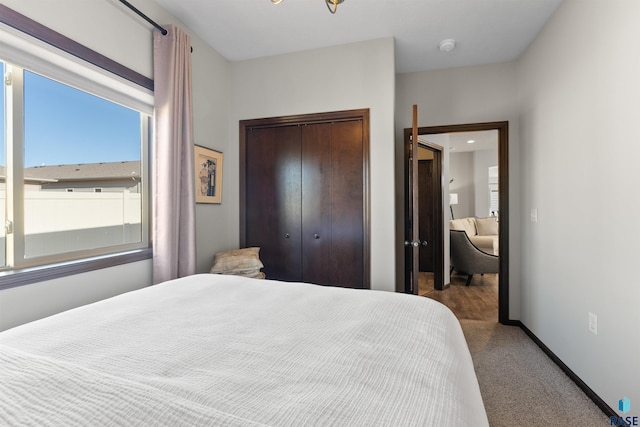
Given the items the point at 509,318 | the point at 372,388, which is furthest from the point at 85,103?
the point at 509,318

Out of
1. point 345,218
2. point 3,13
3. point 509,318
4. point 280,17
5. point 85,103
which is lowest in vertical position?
point 509,318

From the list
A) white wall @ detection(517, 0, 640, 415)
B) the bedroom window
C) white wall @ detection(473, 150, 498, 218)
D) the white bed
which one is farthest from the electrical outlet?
white wall @ detection(473, 150, 498, 218)

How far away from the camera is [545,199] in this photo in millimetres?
2445

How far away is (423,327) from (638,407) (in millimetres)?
1367

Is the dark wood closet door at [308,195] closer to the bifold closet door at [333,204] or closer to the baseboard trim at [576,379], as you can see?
the bifold closet door at [333,204]

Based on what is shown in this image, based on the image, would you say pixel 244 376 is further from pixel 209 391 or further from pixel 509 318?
pixel 509 318

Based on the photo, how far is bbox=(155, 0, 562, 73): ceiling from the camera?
7.25ft

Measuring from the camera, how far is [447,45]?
8.84 ft

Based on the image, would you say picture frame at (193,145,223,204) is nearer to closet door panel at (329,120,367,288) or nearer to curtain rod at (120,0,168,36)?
curtain rod at (120,0,168,36)

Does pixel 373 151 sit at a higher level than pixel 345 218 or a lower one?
higher

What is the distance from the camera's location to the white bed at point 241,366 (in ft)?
2.01

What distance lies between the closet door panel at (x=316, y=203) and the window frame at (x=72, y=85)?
1.36m

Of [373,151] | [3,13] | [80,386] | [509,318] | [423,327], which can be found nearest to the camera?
[80,386]

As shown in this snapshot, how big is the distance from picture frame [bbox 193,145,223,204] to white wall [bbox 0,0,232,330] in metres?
0.08
